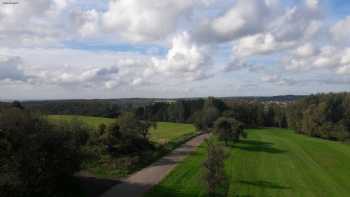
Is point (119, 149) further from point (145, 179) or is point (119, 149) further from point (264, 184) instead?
point (264, 184)

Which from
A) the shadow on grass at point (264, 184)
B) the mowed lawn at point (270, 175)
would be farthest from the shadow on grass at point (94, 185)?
the shadow on grass at point (264, 184)

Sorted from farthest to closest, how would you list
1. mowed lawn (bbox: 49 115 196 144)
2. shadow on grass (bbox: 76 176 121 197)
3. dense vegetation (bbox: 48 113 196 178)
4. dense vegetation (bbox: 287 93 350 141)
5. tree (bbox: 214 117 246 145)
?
dense vegetation (bbox: 287 93 350 141)
mowed lawn (bbox: 49 115 196 144)
tree (bbox: 214 117 246 145)
dense vegetation (bbox: 48 113 196 178)
shadow on grass (bbox: 76 176 121 197)

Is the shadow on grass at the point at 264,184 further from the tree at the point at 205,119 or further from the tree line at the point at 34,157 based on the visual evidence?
the tree at the point at 205,119

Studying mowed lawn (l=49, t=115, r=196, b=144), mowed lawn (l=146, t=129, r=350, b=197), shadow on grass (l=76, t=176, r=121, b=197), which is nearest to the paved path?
shadow on grass (l=76, t=176, r=121, b=197)

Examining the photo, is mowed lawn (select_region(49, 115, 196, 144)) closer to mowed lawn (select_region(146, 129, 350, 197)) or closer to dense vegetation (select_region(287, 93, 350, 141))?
mowed lawn (select_region(146, 129, 350, 197))

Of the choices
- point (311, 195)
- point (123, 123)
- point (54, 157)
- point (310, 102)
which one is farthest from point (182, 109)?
point (54, 157)

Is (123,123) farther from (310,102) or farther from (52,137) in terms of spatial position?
(310,102)

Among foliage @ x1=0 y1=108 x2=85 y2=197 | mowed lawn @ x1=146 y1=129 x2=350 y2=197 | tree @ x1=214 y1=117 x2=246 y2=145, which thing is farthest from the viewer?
tree @ x1=214 y1=117 x2=246 y2=145
